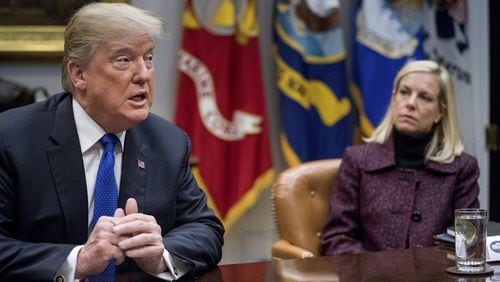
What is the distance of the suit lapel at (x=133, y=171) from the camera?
2439 mm

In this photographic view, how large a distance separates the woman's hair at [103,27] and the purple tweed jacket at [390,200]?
4.18ft

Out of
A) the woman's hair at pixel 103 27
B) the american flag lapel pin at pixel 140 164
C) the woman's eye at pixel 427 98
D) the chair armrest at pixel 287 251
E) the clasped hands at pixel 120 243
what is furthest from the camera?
the woman's eye at pixel 427 98

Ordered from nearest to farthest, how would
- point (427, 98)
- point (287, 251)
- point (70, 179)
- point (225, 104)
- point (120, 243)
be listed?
1. point (120, 243)
2. point (70, 179)
3. point (287, 251)
4. point (427, 98)
5. point (225, 104)

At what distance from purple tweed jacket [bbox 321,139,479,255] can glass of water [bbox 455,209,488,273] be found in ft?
3.54

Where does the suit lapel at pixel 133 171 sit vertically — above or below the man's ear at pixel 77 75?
below

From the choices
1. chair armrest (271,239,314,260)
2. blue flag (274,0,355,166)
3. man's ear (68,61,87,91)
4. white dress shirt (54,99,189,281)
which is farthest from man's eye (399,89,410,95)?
man's ear (68,61,87,91)

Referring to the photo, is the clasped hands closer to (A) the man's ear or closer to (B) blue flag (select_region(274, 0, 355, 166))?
(A) the man's ear

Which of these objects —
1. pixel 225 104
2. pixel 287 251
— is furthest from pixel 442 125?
pixel 225 104

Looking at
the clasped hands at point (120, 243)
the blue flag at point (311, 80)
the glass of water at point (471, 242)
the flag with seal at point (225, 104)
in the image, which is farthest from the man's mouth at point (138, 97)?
the blue flag at point (311, 80)

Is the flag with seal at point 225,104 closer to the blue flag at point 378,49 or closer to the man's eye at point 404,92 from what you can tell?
the blue flag at point 378,49

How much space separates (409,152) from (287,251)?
0.63m

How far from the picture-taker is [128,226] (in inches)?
85.1

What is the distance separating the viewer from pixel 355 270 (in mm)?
2357

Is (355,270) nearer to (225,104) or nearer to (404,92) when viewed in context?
(404,92)
